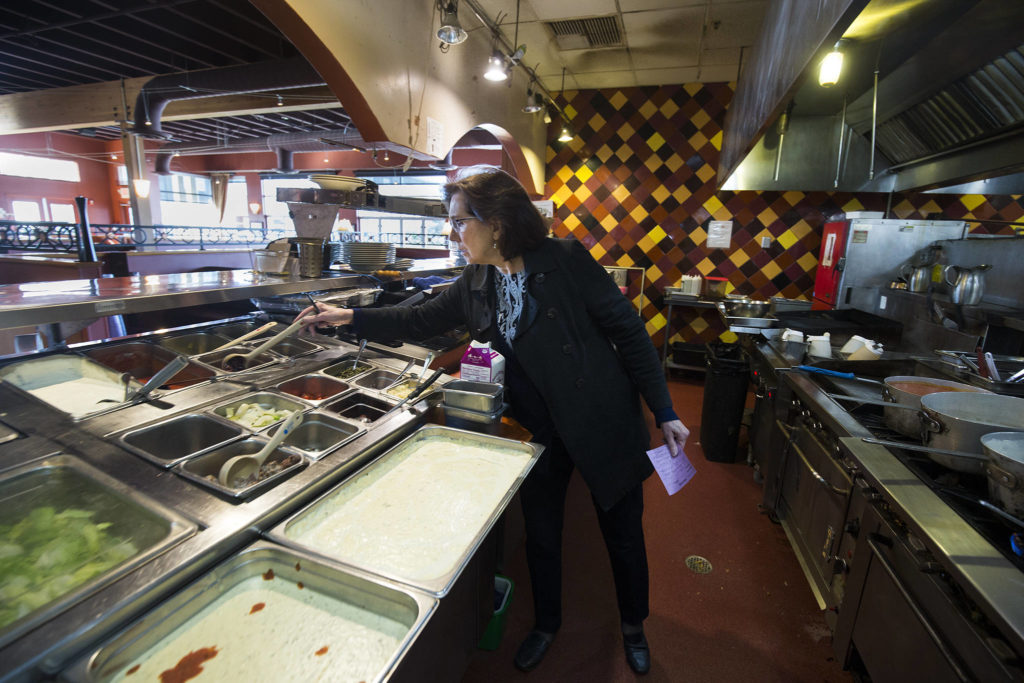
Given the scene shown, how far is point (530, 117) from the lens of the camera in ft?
17.6

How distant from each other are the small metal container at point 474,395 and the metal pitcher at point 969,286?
2.67 m

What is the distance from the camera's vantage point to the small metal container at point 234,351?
178cm

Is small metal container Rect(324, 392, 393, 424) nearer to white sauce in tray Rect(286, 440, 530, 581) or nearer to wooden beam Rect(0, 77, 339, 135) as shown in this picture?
white sauce in tray Rect(286, 440, 530, 581)

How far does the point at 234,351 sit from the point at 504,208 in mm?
1283

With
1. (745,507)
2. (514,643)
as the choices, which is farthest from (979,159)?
(514,643)

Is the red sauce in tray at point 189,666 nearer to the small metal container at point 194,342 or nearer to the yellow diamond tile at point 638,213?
the small metal container at point 194,342

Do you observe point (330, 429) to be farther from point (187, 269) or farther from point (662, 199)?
point (187, 269)

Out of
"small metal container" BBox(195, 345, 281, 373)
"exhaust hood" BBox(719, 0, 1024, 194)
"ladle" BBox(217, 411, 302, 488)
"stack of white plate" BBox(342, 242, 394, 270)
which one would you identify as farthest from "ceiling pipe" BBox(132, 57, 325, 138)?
"ladle" BBox(217, 411, 302, 488)

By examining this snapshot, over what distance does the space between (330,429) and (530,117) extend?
492cm

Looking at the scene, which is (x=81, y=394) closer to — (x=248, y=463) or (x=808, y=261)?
(x=248, y=463)

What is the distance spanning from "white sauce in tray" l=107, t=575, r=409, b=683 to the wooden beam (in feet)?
21.2

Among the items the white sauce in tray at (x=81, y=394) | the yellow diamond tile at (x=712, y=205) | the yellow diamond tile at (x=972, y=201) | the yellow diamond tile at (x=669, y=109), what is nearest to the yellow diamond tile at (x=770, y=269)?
the yellow diamond tile at (x=712, y=205)

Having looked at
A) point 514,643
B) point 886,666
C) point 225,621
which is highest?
point 225,621

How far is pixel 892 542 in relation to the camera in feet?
4.31
